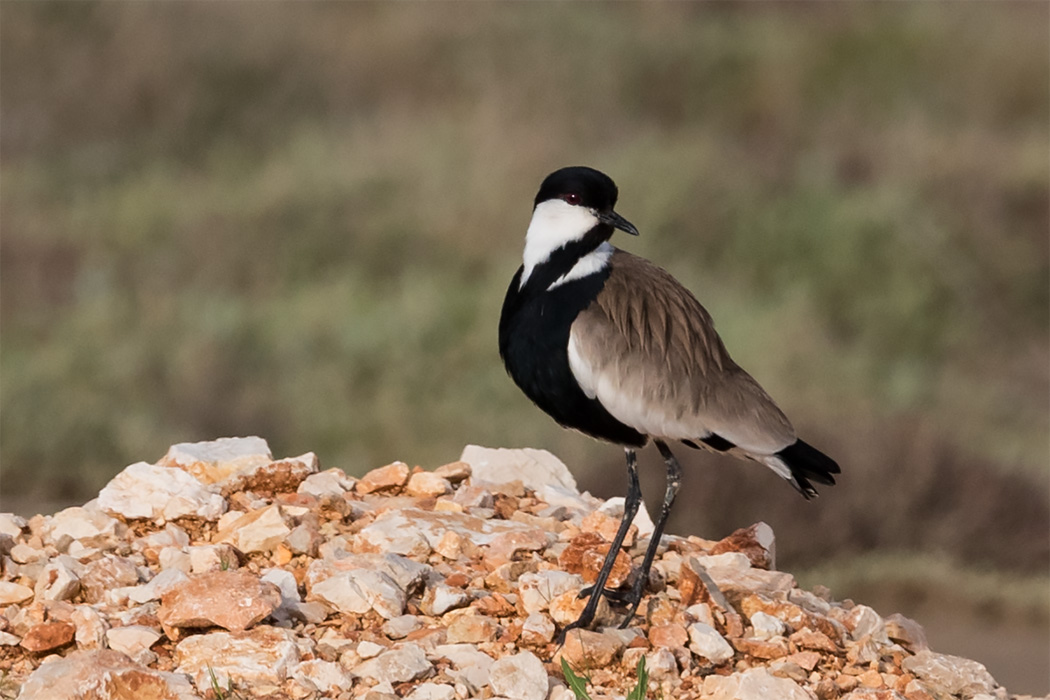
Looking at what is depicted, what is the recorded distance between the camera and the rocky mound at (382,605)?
14.5 feet

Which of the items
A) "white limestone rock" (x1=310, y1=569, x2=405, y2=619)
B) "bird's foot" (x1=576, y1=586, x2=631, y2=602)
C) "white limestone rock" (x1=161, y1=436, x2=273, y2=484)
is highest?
"white limestone rock" (x1=161, y1=436, x2=273, y2=484)

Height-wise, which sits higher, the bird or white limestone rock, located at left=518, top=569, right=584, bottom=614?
the bird

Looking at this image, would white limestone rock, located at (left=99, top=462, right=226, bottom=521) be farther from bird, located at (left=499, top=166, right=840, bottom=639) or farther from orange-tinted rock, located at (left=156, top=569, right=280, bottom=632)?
bird, located at (left=499, top=166, right=840, bottom=639)

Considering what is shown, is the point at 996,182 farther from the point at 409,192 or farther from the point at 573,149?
the point at 409,192

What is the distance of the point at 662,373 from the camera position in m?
5.00

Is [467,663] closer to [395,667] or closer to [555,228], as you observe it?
[395,667]

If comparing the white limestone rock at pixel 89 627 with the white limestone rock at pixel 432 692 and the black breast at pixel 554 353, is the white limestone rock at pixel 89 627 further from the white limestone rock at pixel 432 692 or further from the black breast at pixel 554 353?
the black breast at pixel 554 353

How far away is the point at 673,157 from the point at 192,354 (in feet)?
21.8

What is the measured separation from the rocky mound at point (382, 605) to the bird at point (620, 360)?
0.27 m

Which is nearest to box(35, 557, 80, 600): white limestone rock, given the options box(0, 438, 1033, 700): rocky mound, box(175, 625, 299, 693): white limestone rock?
box(0, 438, 1033, 700): rocky mound

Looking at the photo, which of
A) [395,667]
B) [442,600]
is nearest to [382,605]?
[442,600]

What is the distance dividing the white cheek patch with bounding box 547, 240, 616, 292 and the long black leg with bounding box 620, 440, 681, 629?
2.15 ft

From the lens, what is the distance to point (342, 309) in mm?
12914

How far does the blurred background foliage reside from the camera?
9.66 metres
